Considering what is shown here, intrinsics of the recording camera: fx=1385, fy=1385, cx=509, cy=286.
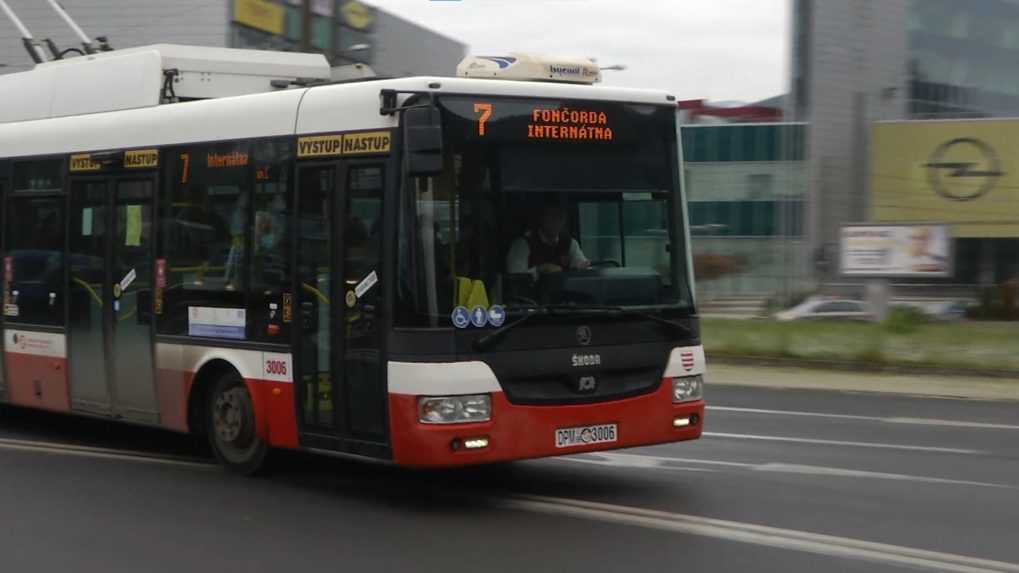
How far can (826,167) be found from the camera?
7394cm

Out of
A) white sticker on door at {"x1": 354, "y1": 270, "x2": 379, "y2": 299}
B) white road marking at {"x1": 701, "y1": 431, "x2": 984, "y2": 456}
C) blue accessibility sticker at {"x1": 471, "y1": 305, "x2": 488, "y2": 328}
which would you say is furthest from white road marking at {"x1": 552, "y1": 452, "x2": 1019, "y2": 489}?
white sticker on door at {"x1": 354, "y1": 270, "x2": 379, "y2": 299}

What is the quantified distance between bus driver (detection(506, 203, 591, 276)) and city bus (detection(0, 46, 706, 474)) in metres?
0.01

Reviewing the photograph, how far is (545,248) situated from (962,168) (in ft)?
219

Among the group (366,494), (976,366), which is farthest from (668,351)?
A: (976,366)

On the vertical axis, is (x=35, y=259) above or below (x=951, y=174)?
below

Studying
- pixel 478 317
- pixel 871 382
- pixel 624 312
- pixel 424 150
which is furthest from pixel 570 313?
pixel 871 382

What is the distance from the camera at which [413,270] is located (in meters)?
8.16

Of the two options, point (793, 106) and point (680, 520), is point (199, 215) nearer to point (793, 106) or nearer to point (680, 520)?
point (680, 520)

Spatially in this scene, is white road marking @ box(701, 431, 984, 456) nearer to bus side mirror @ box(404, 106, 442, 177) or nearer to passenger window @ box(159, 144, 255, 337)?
passenger window @ box(159, 144, 255, 337)

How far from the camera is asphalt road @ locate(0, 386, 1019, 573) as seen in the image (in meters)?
7.23

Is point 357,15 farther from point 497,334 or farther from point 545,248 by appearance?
point 497,334

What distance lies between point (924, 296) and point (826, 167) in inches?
449

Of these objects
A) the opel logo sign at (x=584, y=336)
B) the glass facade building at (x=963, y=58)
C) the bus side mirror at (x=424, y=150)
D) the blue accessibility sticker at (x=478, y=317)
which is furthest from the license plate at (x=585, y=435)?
the glass facade building at (x=963, y=58)

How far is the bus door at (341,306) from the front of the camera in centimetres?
844
